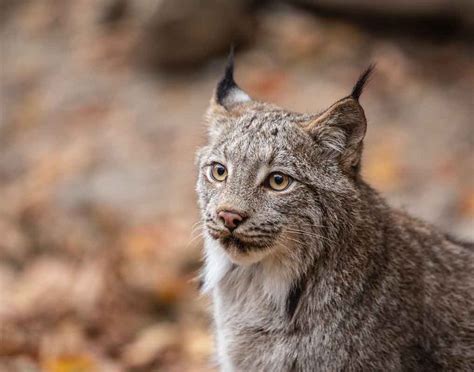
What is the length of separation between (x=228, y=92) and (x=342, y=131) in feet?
3.69

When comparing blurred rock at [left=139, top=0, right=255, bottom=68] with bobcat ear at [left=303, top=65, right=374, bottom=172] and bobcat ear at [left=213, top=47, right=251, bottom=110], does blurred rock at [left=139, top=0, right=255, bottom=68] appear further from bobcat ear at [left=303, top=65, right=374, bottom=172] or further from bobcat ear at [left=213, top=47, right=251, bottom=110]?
bobcat ear at [left=303, top=65, right=374, bottom=172]

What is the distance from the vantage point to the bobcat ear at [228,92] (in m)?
5.95

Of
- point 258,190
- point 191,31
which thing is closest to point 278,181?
point 258,190

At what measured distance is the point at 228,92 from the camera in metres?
6.07

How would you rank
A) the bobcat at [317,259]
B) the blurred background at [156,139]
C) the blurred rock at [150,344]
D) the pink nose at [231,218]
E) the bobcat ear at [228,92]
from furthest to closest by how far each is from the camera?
1. the blurred background at [156,139]
2. the blurred rock at [150,344]
3. the bobcat ear at [228,92]
4. the bobcat at [317,259]
5. the pink nose at [231,218]

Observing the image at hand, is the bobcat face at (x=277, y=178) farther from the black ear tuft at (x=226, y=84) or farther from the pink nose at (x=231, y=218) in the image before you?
the black ear tuft at (x=226, y=84)

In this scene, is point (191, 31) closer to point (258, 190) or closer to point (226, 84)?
point (226, 84)

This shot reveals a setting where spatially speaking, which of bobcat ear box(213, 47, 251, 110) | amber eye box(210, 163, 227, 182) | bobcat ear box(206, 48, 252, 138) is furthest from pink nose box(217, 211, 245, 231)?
bobcat ear box(213, 47, 251, 110)

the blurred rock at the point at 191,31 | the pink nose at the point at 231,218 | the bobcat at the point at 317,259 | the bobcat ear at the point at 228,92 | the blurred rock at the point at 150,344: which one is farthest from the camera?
the blurred rock at the point at 191,31

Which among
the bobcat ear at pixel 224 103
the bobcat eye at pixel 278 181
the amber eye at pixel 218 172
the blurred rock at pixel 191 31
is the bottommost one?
the amber eye at pixel 218 172

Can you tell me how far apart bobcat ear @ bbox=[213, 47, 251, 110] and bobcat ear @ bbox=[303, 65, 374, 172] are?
2.86ft

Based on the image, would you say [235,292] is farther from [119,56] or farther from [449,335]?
[119,56]

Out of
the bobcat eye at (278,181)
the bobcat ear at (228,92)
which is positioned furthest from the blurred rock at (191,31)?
the bobcat eye at (278,181)

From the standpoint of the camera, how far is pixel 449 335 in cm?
539
